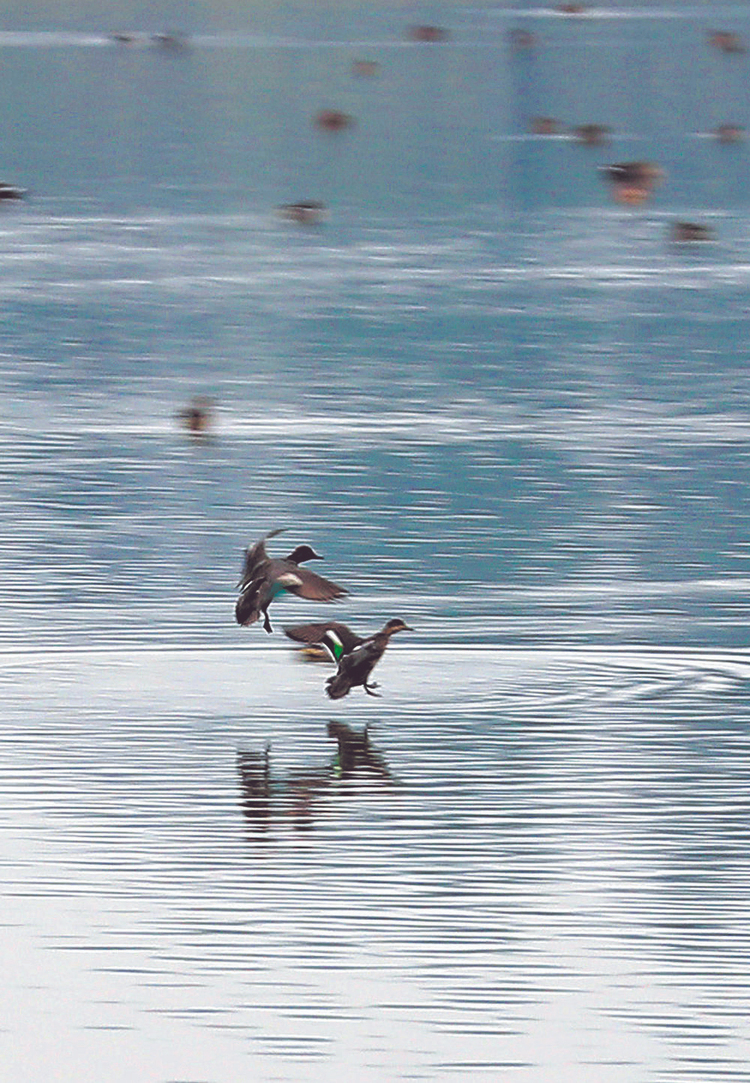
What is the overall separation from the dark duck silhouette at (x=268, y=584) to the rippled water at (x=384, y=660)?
0.30 m

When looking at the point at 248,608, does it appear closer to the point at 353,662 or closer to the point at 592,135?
the point at 353,662

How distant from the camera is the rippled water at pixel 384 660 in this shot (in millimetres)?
7137

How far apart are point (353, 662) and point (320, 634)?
7.9 inches

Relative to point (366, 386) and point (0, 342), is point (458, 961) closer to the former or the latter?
point (366, 386)

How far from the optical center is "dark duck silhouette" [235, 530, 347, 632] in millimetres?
10406

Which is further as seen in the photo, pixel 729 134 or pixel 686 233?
pixel 729 134

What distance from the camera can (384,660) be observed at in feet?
36.4

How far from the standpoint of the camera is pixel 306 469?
15664 millimetres

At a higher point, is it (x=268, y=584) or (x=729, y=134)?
(x=729, y=134)

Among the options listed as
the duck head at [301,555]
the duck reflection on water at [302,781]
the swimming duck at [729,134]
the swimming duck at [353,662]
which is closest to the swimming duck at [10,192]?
the swimming duck at [729,134]

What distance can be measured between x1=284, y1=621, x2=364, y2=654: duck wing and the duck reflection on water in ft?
1.55

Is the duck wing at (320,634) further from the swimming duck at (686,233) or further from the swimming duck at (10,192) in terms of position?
the swimming duck at (10,192)

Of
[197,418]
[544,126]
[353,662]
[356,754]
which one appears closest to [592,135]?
[544,126]

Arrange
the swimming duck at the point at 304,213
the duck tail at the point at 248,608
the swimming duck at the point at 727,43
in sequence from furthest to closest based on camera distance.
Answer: the swimming duck at the point at 727,43 < the swimming duck at the point at 304,213 < the duck tail at the point at 248,608
